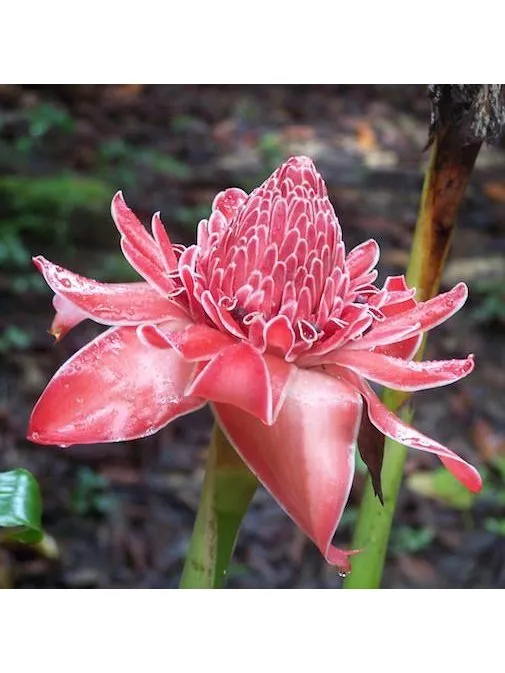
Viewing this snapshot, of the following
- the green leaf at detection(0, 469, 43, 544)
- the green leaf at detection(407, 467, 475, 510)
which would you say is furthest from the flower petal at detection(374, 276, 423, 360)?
the green leaf at detection(407, 467, 475, 510)

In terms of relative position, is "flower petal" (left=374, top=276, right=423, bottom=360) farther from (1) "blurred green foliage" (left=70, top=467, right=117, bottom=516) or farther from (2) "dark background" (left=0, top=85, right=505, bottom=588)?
(1) "blurred green foliage" (left=70, top=467, right=117, bottom=516)

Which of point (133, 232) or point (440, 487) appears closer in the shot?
point (133, 232)

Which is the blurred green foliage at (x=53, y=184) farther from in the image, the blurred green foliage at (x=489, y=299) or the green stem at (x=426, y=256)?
the green stem at (x=426, y=256)

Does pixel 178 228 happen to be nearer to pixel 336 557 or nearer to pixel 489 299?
pixel 489 299

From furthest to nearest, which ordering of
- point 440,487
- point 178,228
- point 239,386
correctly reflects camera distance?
point 440,487 < point 178,228 < point 239,386

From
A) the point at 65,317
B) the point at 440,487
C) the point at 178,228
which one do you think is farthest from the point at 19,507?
the point at 440,487
